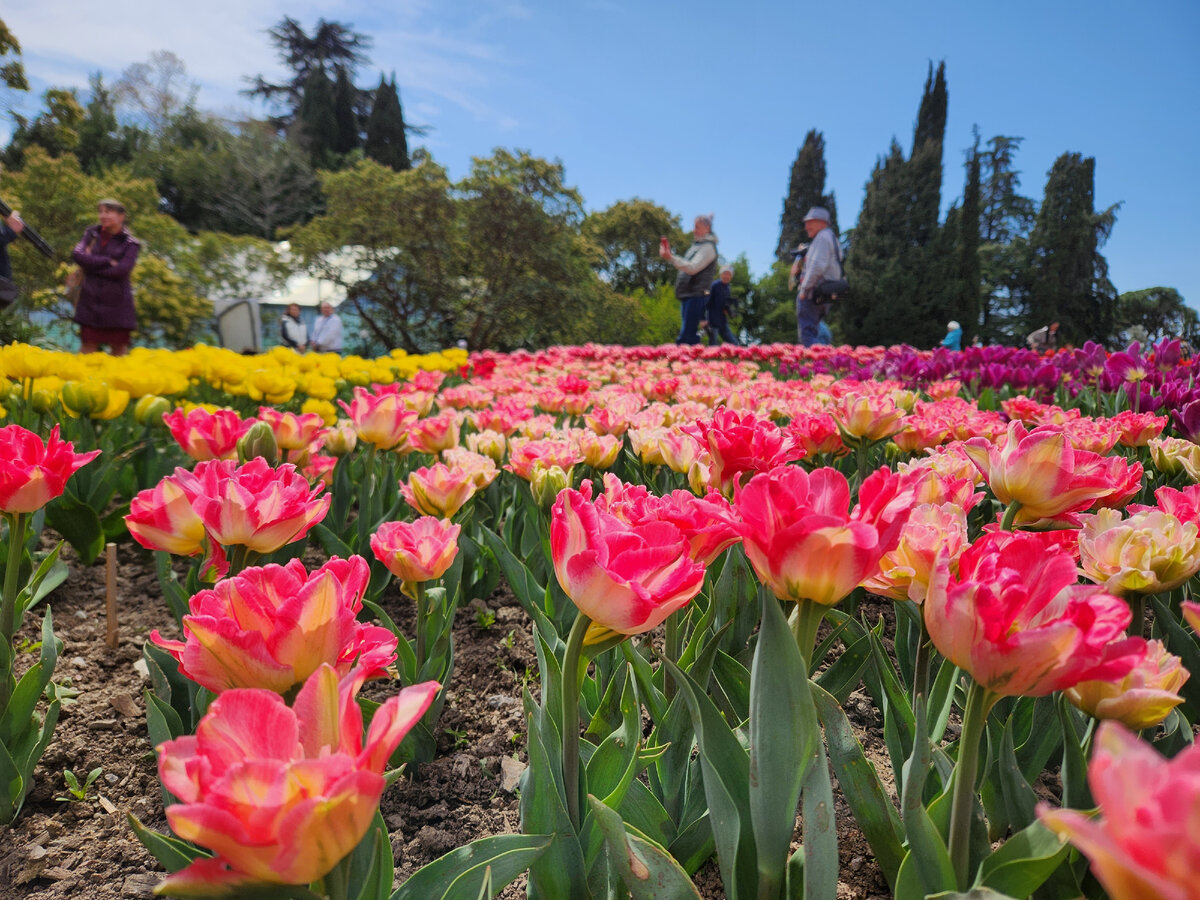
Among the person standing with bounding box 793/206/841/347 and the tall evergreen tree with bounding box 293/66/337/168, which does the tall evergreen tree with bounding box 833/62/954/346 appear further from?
the tall evergreen tree with bounding box 293/66/337/168

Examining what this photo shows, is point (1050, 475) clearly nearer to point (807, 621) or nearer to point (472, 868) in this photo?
point (807, 621)

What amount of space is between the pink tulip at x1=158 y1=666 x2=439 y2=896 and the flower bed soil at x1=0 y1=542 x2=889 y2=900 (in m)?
0.66

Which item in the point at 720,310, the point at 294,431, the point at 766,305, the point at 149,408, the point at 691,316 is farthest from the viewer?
the point at 766,305

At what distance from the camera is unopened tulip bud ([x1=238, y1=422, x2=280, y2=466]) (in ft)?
4.74

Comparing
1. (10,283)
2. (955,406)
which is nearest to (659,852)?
(955,406)

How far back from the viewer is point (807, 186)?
36125 millimetres

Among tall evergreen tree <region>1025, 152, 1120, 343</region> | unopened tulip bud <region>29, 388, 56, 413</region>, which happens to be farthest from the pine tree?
unopened tulip bud <region>29, 388, 56, 413</region>

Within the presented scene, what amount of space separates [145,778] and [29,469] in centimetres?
59

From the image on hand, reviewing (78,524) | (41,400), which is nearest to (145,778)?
(78,524)

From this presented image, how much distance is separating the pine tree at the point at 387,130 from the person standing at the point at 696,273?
30.5 meters

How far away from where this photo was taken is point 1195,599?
3.66ft

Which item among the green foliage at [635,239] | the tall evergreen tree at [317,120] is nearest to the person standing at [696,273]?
the green foliage at [635,239]

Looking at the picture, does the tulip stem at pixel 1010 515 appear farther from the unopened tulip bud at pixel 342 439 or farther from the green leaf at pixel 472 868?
the unopened tulip bud at pixel 342 439

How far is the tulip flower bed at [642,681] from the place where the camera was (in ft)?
1.49
